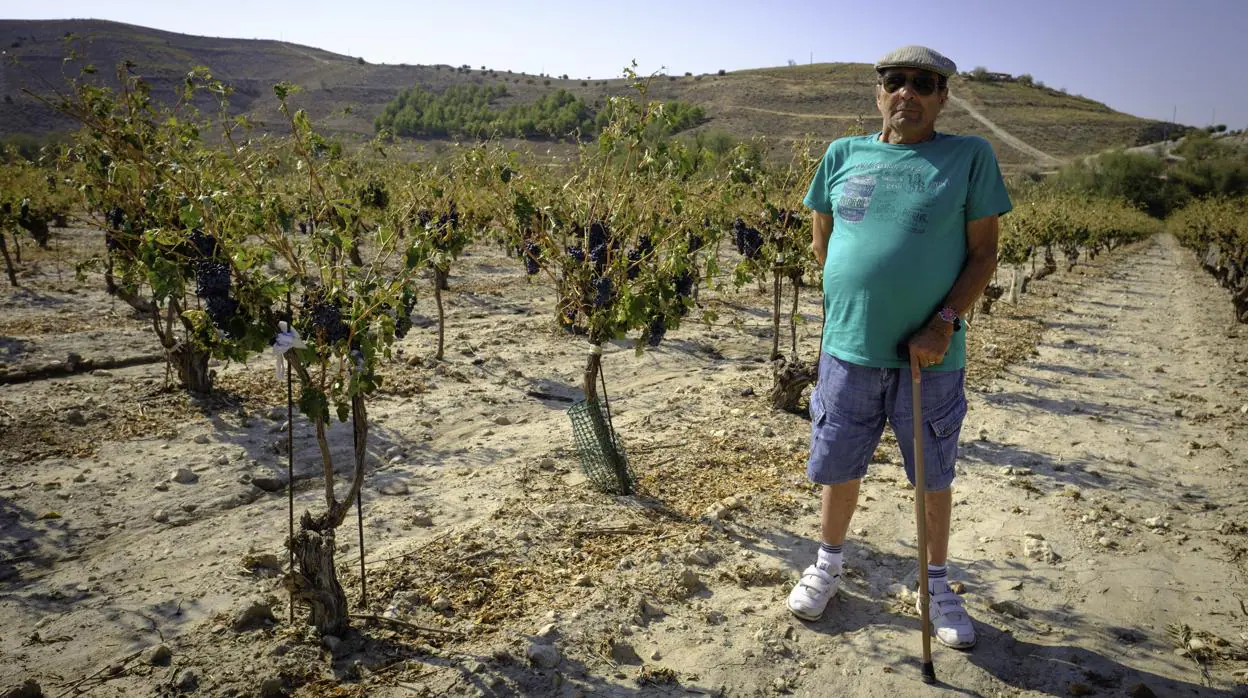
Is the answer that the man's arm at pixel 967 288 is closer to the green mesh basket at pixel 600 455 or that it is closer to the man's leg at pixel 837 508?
the man's leg at pixel 837 508

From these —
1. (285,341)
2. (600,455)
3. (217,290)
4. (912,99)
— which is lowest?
(600,455)

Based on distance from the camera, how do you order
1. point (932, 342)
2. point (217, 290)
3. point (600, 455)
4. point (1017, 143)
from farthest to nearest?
point (1017, 143)
point (600, 455)
point (217, 290)
point (932, 342)

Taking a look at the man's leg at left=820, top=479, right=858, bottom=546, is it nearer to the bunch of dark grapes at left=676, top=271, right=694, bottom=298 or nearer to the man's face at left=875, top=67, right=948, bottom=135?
the man's face at left=875, top=67, right=948, bottom=135

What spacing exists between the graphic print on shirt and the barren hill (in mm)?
45144

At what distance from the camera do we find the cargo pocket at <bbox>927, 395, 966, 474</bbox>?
2.65m

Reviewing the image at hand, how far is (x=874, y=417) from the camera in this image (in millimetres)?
2793

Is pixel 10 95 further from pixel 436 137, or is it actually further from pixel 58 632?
pixel 58 632

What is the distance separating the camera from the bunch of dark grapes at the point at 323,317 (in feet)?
8.73

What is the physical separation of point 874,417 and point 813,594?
0.77 m

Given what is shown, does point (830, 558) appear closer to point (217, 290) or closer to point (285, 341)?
point (285, 341)

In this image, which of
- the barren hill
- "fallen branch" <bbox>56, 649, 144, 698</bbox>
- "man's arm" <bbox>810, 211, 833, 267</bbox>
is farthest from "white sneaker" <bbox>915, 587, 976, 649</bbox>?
the barren hill

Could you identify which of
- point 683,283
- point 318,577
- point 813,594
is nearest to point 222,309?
point 318,577

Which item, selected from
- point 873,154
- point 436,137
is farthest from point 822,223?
point 436,137

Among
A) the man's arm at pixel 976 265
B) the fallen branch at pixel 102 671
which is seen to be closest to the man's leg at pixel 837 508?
the man's arm at pixel 976 265
